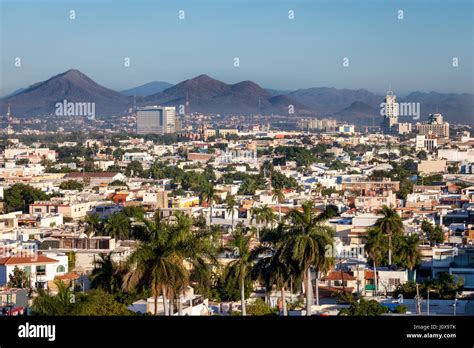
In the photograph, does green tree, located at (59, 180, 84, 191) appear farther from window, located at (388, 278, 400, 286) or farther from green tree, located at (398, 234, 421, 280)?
window, located at (388, 278, 400, 286)

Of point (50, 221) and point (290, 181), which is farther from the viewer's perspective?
point (290, 181)

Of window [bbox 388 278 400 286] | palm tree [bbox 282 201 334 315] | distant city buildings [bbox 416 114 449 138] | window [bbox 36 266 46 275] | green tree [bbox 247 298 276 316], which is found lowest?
window [bbox 388 278 400 286]

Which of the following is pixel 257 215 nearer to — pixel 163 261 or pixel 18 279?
pixel 18 279

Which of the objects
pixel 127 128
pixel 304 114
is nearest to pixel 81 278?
pixel 127 128

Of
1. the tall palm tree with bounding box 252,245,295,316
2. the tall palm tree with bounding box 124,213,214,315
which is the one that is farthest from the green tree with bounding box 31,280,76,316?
the tall palm tree with bounding box 252,245,295,316

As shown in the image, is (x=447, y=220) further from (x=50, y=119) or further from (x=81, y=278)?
(x=50, y=119)

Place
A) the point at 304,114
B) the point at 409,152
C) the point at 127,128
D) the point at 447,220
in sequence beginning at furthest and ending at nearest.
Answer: the point at 304,114, the point at 127,128, the point at 409,152, the point at 447,220
